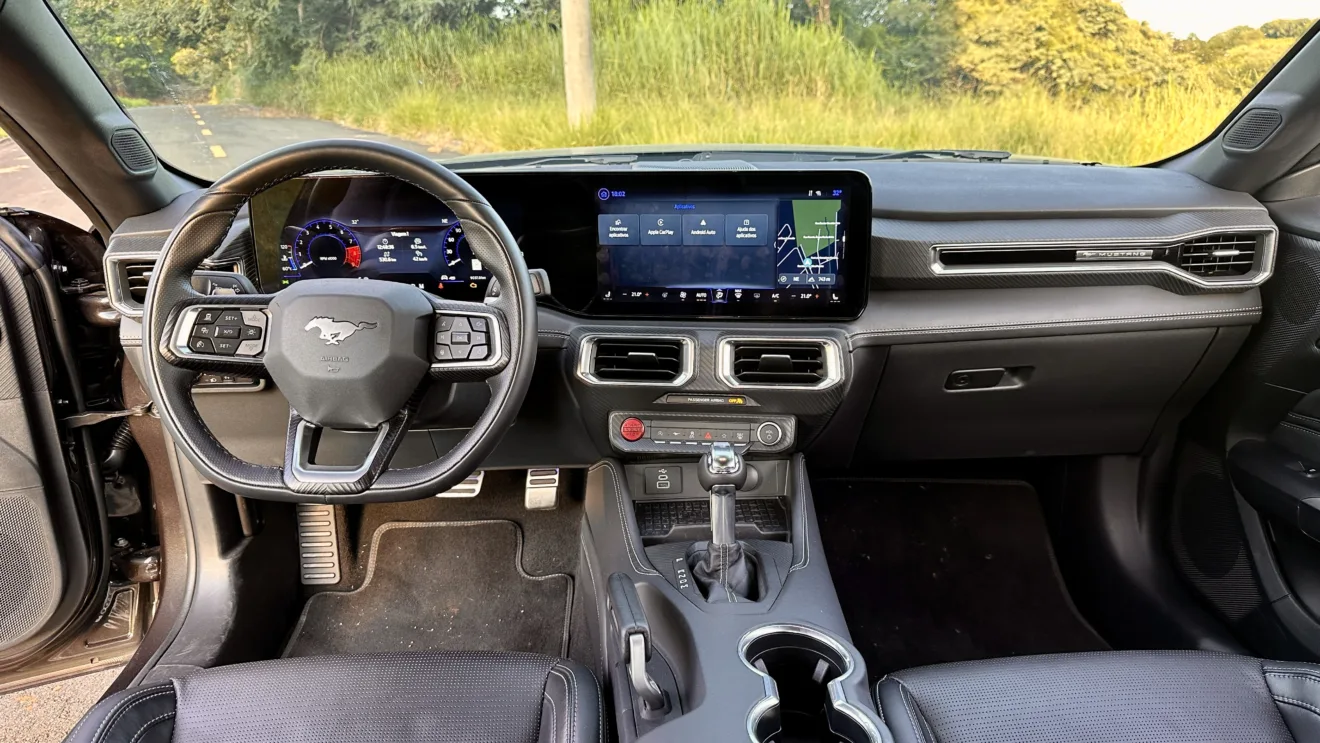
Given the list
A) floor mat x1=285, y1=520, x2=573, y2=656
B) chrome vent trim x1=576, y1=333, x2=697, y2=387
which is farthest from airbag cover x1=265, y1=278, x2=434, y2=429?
floor mat x1=285, y1=520, x2=573, y2=656

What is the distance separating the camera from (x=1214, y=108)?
2.22 m

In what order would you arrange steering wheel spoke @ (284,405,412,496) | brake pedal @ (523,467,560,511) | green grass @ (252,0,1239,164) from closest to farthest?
Result: steering wheel spoke @ (284,405,412,496), green grass @ (252,0,1239,164), brake pedal @ (523,467,560,511)

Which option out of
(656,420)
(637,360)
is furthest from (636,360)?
(656,420)

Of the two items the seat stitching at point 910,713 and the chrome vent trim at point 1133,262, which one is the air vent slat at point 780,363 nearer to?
the chrome vent trim at point 1133,262

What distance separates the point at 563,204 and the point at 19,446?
1477 mm

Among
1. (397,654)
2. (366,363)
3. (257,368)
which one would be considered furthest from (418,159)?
(397,654)

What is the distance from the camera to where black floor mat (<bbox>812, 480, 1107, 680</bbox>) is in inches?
100

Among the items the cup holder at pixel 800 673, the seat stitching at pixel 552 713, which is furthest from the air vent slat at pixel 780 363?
the seat stitching at pixel 552 713

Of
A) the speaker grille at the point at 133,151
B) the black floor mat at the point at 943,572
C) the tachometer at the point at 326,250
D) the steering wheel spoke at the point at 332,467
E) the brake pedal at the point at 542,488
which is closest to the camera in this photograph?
the steering wheel spoke at the point at 332,467

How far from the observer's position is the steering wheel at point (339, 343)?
1435 mm

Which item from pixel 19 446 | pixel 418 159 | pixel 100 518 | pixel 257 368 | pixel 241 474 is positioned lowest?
pixel 100 518

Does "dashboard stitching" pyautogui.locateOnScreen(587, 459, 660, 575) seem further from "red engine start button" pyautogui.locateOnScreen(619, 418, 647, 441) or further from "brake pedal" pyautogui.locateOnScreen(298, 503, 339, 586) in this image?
"brake pedal" pyautogui.locateOnScreen(298, 503, 339, 586)

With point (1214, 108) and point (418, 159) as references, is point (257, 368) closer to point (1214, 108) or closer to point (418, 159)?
A: point (418, 159)

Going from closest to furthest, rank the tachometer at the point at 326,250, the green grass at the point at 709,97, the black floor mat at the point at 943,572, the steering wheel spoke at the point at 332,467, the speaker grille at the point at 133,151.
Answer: the steering wheel spoke at the point at 332,467, the tachometer at the point at 326,250, the speaker grille at the point at 133,151, the green grass at the point at 709,97, the black floor mat at the point at 943,572
